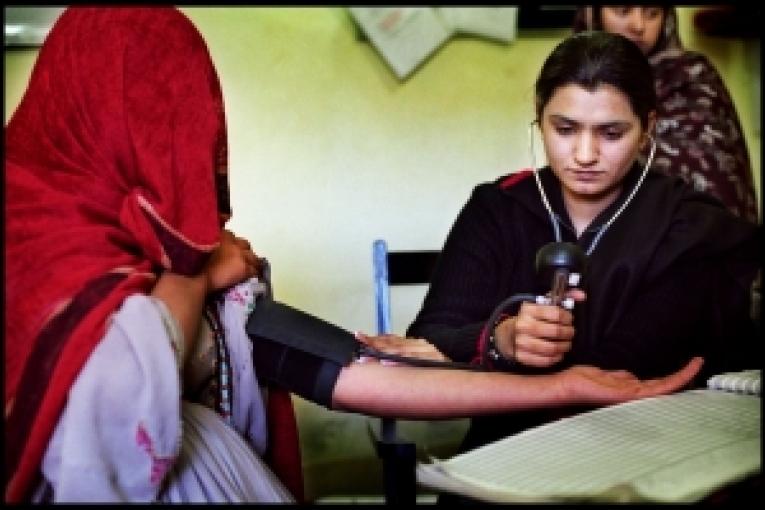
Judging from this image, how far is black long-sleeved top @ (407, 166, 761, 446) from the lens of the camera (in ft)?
5.12

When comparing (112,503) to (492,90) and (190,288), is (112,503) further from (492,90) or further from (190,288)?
(492,90)

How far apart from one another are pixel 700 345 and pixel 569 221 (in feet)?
0.95

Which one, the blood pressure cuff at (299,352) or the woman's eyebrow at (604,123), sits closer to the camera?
the blood pressure cuff at (299,352)

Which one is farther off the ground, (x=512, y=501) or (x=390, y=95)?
(x=390, y=95)

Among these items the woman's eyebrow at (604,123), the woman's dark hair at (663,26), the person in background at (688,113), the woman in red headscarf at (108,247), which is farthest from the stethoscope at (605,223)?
the woman's dark hair at (663,26)

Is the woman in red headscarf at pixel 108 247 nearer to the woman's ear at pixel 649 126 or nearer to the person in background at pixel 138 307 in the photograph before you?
the person in background at pixel 138 307

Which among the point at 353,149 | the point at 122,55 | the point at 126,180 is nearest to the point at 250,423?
the point at 126,180

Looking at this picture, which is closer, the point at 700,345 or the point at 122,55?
the point at 122,55

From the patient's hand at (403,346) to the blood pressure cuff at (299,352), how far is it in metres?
0.08

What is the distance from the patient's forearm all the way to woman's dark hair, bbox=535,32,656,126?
50 centimetres

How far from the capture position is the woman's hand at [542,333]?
4.43 ft

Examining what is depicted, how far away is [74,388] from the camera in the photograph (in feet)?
3.23

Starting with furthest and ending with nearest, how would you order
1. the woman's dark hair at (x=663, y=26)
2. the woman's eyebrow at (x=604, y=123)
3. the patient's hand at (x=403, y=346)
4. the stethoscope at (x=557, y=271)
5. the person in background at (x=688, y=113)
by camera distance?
the woman's dark hair at (x=663, y=26) < the person in background at (x=688, y=113) < the woman's eyebrow at (x=604, y=123) < the patient's hand at (x=403, y=346) < the stethoscope at (x=557, y=271)

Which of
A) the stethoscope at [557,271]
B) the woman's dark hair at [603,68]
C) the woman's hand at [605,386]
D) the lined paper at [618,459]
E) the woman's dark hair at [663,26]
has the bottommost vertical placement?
the woman's hand at [605,386]
